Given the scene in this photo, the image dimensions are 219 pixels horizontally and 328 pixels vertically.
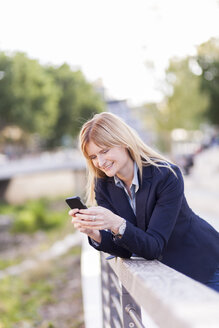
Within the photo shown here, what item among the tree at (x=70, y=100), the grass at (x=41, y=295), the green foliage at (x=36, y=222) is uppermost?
the tree at (x=70, y=100)

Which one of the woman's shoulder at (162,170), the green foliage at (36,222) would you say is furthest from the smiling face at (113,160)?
the green foliage at (36,222)

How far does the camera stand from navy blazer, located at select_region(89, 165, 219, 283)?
2346 mm

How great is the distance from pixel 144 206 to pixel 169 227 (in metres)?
0.16

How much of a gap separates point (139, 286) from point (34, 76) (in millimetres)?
43742

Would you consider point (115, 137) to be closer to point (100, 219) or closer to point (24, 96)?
point (100, 219)

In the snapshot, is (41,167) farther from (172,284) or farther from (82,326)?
(172,284)

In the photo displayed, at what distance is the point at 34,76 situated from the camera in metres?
44.3

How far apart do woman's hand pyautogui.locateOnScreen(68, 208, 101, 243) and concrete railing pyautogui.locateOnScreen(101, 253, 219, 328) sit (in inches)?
5.7

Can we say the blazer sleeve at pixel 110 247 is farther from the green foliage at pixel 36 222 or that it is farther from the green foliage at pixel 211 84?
the green foliage at pixel 211 84

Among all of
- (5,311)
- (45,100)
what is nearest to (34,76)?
(45,100)

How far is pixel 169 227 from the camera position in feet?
7.71

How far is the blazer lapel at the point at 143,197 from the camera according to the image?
95.7 inches

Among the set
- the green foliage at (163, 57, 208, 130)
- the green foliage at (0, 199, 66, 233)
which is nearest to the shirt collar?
the green foliage at (163, 57, 208, 130)

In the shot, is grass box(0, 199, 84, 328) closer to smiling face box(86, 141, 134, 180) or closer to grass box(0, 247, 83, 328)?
grass box(0, 247, 83, 328)
